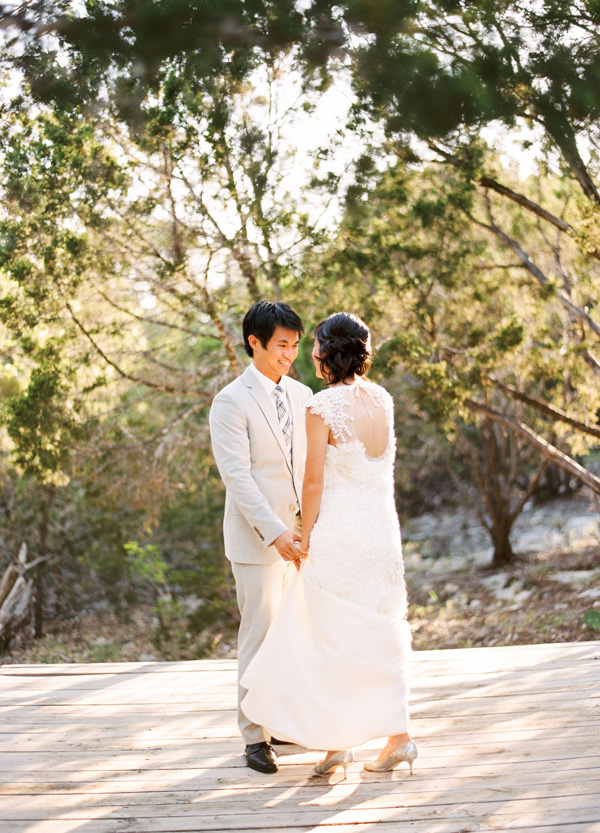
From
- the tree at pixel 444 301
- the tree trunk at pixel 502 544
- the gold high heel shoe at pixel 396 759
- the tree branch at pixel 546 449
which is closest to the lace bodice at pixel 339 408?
the gold high heel shoe at pixel 396 759

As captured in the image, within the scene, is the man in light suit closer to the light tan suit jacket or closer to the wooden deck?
the light tan suit jacket

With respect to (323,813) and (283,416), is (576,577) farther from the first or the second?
(323,813)

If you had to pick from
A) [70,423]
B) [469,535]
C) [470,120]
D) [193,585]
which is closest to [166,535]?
[193,585]

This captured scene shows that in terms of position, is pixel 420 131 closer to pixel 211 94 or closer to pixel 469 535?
pixel 211 94

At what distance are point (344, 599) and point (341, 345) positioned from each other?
89cm

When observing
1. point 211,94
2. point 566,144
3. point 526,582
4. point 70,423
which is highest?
point 211,94

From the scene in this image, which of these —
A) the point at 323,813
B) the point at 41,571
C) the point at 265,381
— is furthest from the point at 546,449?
the point at 41,571

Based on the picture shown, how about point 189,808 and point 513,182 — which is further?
point 513,182

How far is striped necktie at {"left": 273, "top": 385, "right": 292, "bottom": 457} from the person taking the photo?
3.01 m

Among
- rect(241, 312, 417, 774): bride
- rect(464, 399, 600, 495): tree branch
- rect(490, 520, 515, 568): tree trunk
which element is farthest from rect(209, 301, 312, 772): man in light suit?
rect(490, 520, 515, 568): tree trunk

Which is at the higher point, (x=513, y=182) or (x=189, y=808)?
(x=513, y=182)

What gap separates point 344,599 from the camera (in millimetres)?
2697

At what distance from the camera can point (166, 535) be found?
1031 centimetres

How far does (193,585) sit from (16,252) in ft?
16.9
